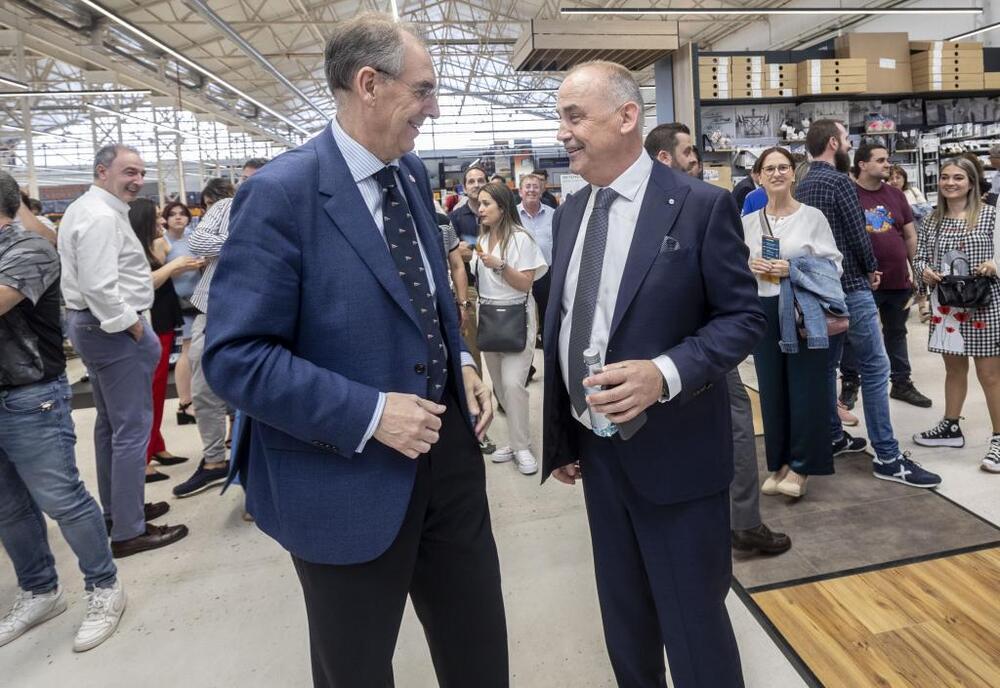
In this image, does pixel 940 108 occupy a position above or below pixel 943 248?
above

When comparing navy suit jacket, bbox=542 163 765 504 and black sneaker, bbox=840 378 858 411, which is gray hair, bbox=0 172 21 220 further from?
black sneaker, bbox=840 378 858 411

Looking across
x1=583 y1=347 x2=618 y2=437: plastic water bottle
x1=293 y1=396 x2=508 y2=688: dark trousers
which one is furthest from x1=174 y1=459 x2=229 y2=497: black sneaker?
x1=583 y1=347 x2=618 y2=437: plastic water bottle

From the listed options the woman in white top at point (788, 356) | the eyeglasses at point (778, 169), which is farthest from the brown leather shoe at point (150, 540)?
the eyeglasses at point (778, 169)

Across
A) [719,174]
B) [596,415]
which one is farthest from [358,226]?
[719,174]

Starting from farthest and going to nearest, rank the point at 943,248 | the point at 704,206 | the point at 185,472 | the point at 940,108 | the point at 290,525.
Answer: the point at 940,108
the point at 185,472
the point at 943,248
the point at 704,206
the point at 290,525

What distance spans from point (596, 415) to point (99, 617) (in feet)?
6.86

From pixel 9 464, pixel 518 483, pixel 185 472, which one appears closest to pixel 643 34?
pixel 518 483

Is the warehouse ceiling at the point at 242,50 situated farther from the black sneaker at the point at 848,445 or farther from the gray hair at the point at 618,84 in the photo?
the gray hair at the point at 618,84

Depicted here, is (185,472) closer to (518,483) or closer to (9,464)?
(9,464)

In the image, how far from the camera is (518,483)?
3645mm

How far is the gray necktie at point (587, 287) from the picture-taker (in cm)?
150

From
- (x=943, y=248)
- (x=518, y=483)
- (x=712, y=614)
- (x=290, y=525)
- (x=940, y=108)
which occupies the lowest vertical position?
(x=518, y=483)

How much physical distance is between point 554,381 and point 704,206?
0.54 metres

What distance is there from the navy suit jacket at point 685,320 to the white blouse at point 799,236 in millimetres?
1506
